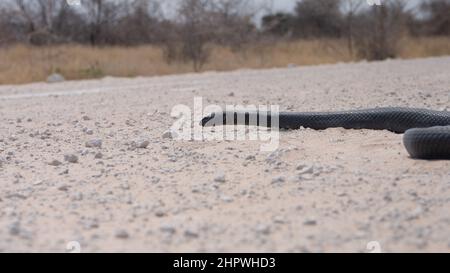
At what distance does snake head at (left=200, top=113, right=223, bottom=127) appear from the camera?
572 centimetres

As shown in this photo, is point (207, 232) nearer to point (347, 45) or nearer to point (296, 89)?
point (296, 89)

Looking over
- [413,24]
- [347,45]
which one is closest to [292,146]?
[347,45]

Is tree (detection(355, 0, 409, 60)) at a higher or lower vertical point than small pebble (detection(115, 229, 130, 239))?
higher

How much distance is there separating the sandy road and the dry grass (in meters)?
10.8

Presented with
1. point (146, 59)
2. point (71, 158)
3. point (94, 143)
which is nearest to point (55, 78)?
point (146, 59)

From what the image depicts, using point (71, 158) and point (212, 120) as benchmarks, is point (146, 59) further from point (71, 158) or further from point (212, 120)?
point (71, 158)

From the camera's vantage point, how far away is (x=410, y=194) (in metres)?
2.96

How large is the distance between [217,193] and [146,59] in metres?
18.1

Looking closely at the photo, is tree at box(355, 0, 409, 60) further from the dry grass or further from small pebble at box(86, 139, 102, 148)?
small pebble at box(86, 139, 102, 148)

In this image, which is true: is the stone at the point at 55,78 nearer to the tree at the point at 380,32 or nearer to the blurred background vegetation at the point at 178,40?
the blurred background vegetation at the point at 178,40

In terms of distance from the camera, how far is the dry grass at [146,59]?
53.8ft
